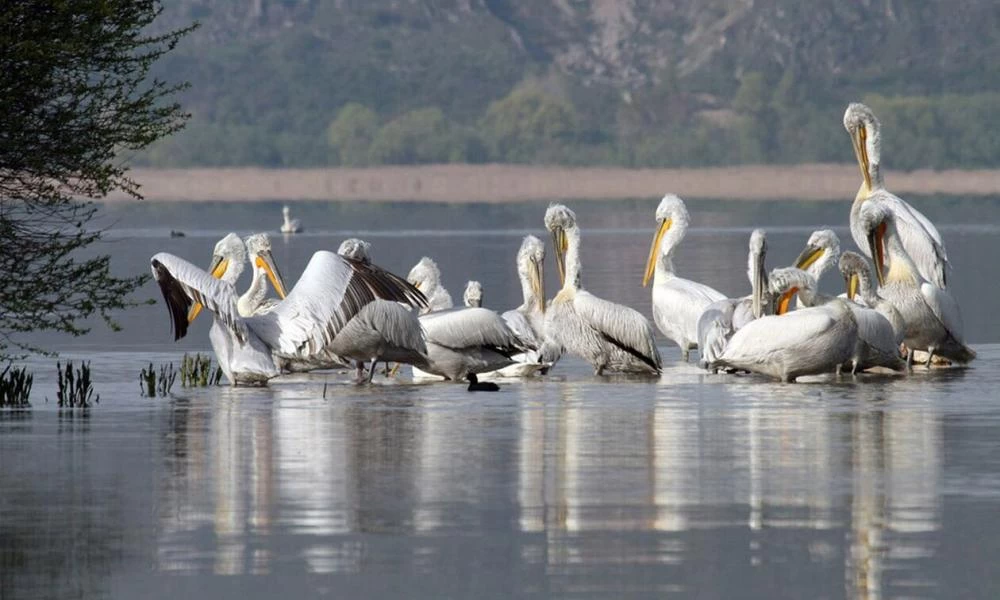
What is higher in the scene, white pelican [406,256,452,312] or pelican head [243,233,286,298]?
pelican head [243,233,286,298]

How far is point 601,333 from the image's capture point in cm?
1620

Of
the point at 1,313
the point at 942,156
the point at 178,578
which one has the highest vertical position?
the point at 942,156

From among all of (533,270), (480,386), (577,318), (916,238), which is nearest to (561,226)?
(533,270)

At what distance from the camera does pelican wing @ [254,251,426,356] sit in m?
15.1

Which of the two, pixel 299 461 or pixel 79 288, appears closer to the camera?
pixel 299 461

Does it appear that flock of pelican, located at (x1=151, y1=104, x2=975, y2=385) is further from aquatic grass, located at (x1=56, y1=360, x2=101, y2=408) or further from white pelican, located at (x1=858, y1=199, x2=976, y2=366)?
aquatic grass, located at (x1=56, y1=360, x2=101, y2=408)

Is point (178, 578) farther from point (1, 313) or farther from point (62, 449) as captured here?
point (1, 313)

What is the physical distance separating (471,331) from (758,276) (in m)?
2.41

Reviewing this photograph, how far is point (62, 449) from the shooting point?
11273 mm

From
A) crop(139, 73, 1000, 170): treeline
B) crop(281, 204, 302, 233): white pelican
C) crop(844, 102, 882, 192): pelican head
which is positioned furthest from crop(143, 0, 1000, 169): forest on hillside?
crop(844, 102, 882, 192): pelican head

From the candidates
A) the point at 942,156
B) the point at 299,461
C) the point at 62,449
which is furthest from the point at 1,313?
the point at 942,156

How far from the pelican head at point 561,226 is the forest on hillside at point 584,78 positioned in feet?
304

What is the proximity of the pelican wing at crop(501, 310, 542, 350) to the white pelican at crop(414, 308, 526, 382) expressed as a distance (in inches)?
11.9

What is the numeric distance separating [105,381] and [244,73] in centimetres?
12561
